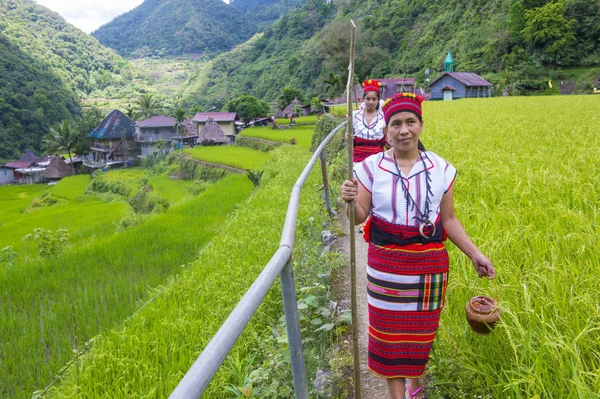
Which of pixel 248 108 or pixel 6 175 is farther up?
pixel 248 108

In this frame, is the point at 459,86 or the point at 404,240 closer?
the point at 404,240

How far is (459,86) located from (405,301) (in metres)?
39.8

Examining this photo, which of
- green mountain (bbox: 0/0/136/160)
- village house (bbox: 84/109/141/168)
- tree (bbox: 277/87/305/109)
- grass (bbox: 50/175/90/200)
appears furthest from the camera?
green mountain (bbox: 0/0/136/160)

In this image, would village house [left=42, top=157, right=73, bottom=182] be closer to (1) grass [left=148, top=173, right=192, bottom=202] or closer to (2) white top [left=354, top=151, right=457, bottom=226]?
(1) grass [left=148, top=173, right=192, bottom=202]

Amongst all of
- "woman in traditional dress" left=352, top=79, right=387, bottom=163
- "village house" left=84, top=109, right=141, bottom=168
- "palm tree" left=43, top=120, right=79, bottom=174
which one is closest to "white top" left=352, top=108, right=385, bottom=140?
"woman in traditional dress" left=352, top=79, right=387, bottom=163

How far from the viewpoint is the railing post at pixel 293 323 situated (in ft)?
4.65

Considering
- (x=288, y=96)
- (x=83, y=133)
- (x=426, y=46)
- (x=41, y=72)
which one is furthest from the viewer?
(x=41, y=72)

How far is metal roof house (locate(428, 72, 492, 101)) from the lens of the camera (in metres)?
37.3

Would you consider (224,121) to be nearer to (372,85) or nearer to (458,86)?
(458,86)

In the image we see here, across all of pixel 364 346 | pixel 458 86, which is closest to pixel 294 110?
pixel 458 86

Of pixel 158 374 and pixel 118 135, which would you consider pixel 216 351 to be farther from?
pixel 118 135

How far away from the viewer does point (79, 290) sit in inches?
210

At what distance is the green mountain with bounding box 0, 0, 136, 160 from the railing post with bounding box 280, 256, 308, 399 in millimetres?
57021

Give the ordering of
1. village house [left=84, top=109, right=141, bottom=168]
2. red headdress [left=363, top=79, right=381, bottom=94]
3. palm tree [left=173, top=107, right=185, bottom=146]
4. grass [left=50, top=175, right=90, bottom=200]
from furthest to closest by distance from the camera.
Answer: palm tree [left=173, top=107, right=185, bottom=146], village house [left=84, top=109, right=141, bottom=168], grass [left=50, top=175, right=90, bottom=200], red headdress [left=363, top=79, right=381, bottom=94]
